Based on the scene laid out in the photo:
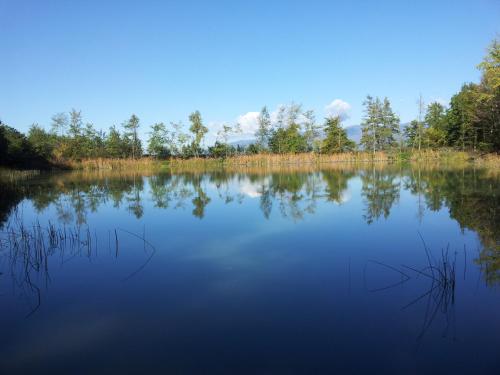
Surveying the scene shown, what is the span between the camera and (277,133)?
42.0 meters

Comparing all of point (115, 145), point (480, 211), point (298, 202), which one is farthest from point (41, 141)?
point (480, 211)

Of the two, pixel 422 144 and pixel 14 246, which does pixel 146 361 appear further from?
pixel 422 144

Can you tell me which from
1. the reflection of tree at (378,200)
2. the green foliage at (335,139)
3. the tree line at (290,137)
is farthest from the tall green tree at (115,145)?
the reflection of tree at (378,200)

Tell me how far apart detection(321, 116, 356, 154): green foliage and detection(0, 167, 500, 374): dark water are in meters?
32.3

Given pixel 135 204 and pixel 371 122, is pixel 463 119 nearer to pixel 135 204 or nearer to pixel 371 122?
pixel 371 122

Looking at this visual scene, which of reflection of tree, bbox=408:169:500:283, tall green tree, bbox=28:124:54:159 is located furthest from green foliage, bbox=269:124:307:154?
reflection of tree, bbox=408:169:500:283

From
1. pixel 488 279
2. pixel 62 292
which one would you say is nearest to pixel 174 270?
pixel 62 292

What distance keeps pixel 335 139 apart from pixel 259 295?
38.1m

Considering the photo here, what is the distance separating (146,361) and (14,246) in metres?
4.78

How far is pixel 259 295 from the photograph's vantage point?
4.07 meters

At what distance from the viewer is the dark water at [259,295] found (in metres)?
2.88

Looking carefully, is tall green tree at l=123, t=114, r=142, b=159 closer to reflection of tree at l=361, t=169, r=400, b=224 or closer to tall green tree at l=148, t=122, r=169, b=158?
tall green tree at l=148, t=122, r=169, b=158

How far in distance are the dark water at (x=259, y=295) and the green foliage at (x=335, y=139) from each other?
3228cm

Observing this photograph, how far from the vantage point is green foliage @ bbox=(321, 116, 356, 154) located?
40156 mm
